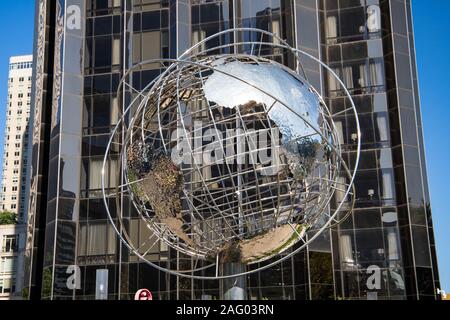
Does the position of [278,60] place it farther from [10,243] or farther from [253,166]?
[10,243]

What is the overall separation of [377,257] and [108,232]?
38.9 feet

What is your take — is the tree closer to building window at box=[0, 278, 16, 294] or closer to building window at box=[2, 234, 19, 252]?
building window at box=[2, 234, 19, 252]

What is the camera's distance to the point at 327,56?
34875 mm

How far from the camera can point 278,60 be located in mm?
33438

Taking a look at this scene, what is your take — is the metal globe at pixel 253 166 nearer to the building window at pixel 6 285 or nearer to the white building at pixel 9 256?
the white building at pixel 9 256

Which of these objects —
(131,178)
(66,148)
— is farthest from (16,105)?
(131,178)

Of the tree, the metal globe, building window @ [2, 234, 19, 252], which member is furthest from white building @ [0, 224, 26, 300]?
the metal globe

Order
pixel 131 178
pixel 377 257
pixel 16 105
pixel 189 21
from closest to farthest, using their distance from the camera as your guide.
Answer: pixel 131 178 → pixel 377 257 → pixel 189 21 → pixel 16 105

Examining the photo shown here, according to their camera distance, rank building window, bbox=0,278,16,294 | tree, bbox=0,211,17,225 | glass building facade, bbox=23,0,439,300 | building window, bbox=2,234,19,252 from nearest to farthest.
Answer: glass building facade, bbox=23,0,439,300 < building window, bbox=0,278,16,294 < building window, bbox=2,234,19,252 < tree, bbox=0,211,17,225

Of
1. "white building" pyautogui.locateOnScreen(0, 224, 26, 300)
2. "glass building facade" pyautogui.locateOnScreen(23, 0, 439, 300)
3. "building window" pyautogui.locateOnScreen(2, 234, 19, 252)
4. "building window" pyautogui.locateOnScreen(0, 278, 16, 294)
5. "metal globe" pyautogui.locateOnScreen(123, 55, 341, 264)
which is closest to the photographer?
"metal globe" pyautogui.locateOnScreen(123, 55, 341, 264)

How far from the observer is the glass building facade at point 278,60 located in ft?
103

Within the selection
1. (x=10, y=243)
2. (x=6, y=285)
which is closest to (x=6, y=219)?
(x=10, y=243)

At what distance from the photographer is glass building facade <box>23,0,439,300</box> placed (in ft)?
103
